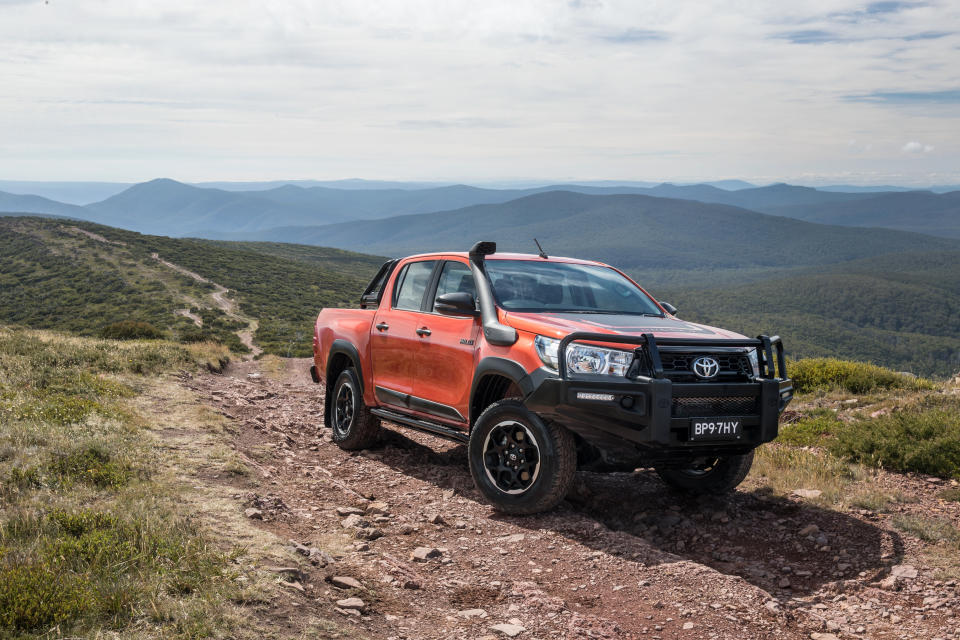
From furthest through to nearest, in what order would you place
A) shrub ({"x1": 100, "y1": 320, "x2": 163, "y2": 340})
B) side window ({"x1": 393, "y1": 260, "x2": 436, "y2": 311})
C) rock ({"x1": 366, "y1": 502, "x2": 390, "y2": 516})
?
shrub ({"x1": 100, "y1": 320, "x2": 163, "y2": 340}) < side window ({"x1": 393, "y1": 260, "x2": 436, "y2": 311}) < rock ({"x1": 366, "y1": 502, "x2": 390, "y2": 516})

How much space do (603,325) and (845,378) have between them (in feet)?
28.2

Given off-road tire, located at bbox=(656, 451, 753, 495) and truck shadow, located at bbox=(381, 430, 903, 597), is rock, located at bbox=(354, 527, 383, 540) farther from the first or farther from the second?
off-road tire, located at bbox=(656, 451, 753, 495)

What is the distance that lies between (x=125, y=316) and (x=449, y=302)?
36504 mm

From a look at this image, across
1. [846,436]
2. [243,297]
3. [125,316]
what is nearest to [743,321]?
[243,297]

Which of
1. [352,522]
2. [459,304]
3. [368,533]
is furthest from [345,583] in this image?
[459,304]

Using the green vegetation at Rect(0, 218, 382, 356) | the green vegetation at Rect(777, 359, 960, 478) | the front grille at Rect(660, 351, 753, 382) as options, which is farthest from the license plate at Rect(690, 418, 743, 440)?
the green vegetation at Rect(0, 218, 382, 356)

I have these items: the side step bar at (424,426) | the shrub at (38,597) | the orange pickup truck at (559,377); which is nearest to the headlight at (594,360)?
the orange pickup truck at (559,377)

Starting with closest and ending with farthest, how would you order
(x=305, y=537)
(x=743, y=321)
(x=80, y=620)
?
(x=80, y=620)
(x=305, y=537)
(x=743, y=321)

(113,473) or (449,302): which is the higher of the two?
(449,302)

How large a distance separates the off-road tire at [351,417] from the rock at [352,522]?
2.14 metres

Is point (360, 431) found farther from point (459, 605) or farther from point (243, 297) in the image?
point (243, 297)

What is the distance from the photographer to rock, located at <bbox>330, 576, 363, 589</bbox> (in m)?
4.50

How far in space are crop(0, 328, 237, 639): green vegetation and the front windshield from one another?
310 centimetres

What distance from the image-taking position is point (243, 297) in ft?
169
